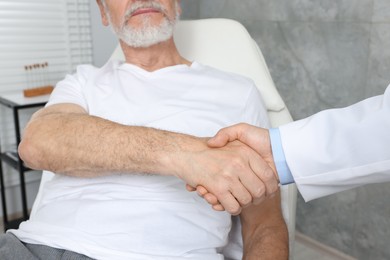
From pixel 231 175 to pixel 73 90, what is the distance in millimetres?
641

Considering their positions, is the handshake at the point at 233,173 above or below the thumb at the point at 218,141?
below

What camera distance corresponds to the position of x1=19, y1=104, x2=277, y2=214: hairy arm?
908 mm

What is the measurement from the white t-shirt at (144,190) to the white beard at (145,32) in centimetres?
9

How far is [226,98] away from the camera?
125 centimetres

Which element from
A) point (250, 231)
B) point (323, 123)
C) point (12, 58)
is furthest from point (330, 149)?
point (12, 58)

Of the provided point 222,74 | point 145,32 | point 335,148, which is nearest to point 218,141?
point 335,148

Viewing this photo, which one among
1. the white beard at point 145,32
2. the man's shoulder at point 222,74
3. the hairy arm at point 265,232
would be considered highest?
the white beard at point 145,32

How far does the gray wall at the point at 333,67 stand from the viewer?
1796mm

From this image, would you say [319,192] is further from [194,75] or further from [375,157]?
[194,75]

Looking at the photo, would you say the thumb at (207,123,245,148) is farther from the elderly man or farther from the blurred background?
the blurred background

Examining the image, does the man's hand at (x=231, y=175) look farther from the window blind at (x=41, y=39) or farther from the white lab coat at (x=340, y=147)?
the window blind at (x=41, y=39)

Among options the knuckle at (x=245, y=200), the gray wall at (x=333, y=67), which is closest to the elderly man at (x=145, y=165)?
the knuckle at (x=245, y=200)

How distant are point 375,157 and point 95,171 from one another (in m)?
0.64

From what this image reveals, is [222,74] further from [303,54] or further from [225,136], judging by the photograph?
[303,54]
